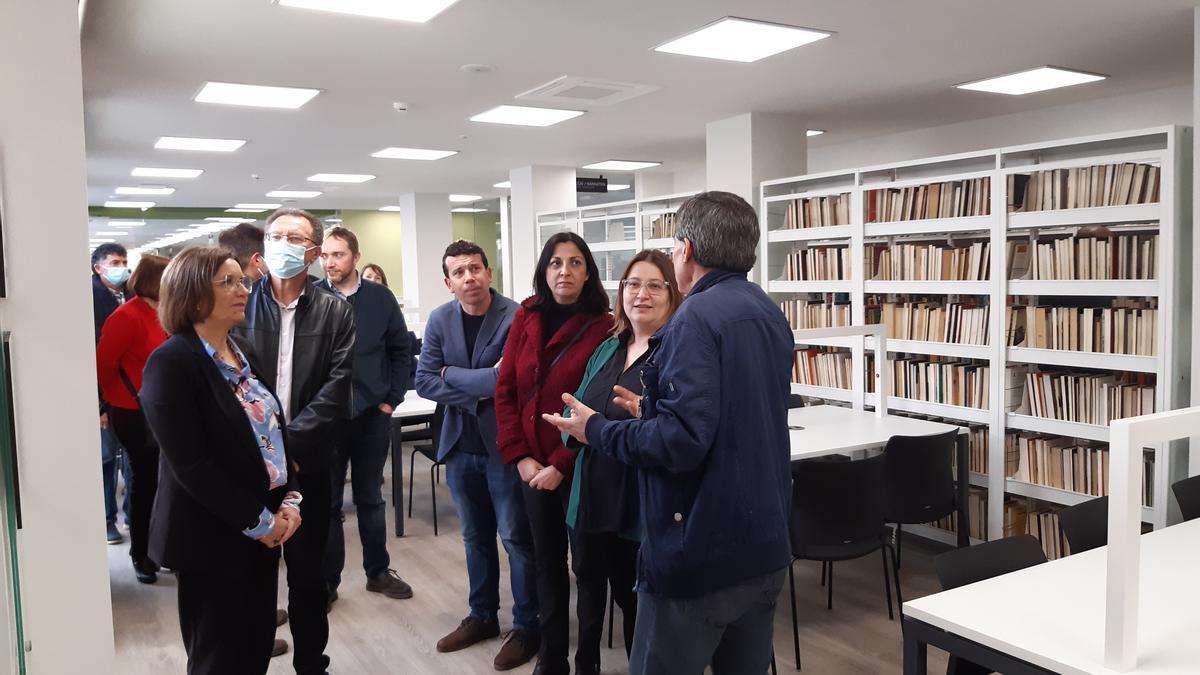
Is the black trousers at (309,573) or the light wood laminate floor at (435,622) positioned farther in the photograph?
the light wood laminate floor at (435,622)

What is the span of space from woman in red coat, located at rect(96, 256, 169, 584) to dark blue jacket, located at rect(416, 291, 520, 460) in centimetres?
143

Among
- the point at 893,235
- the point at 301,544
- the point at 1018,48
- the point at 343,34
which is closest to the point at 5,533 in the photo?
the point at 301,544

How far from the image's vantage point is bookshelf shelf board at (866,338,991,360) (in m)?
4.82

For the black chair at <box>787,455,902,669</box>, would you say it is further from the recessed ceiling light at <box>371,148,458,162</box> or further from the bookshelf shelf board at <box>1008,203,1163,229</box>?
the recessed ceiling light at <box>371,148,458,162</box>

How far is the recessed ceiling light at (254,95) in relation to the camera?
18.7ft

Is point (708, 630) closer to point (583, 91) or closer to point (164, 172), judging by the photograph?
point (583, 91)

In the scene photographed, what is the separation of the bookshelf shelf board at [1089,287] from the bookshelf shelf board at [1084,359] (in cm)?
31

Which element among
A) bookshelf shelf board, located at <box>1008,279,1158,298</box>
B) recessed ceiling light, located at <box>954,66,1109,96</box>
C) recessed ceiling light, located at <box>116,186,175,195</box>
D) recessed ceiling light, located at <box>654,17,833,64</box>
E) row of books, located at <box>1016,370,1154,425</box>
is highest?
recessed ceiling light, located at <box>116,186,175,195</box>

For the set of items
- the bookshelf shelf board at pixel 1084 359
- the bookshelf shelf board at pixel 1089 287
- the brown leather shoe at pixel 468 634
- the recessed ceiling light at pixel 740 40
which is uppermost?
the recessed ceiling light at pixel 740 40

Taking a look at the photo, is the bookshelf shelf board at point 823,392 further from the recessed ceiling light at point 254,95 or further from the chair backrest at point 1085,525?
the recessed ceiling light at point 254,95

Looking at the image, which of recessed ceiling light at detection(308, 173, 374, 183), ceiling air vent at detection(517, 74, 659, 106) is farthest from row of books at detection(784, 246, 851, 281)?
recessed ceiling light at detection(308, 173, 374, 183)

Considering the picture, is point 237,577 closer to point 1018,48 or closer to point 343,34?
point 343,34

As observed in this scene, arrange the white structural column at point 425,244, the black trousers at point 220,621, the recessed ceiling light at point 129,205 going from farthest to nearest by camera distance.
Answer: the recessed ceiling light at point 129,205, the white structural column at point 425,244, the black trousers at point 220,621

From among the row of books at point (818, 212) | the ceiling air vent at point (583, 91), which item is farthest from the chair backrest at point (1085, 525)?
the ceiling air vent at point (583, 91)
